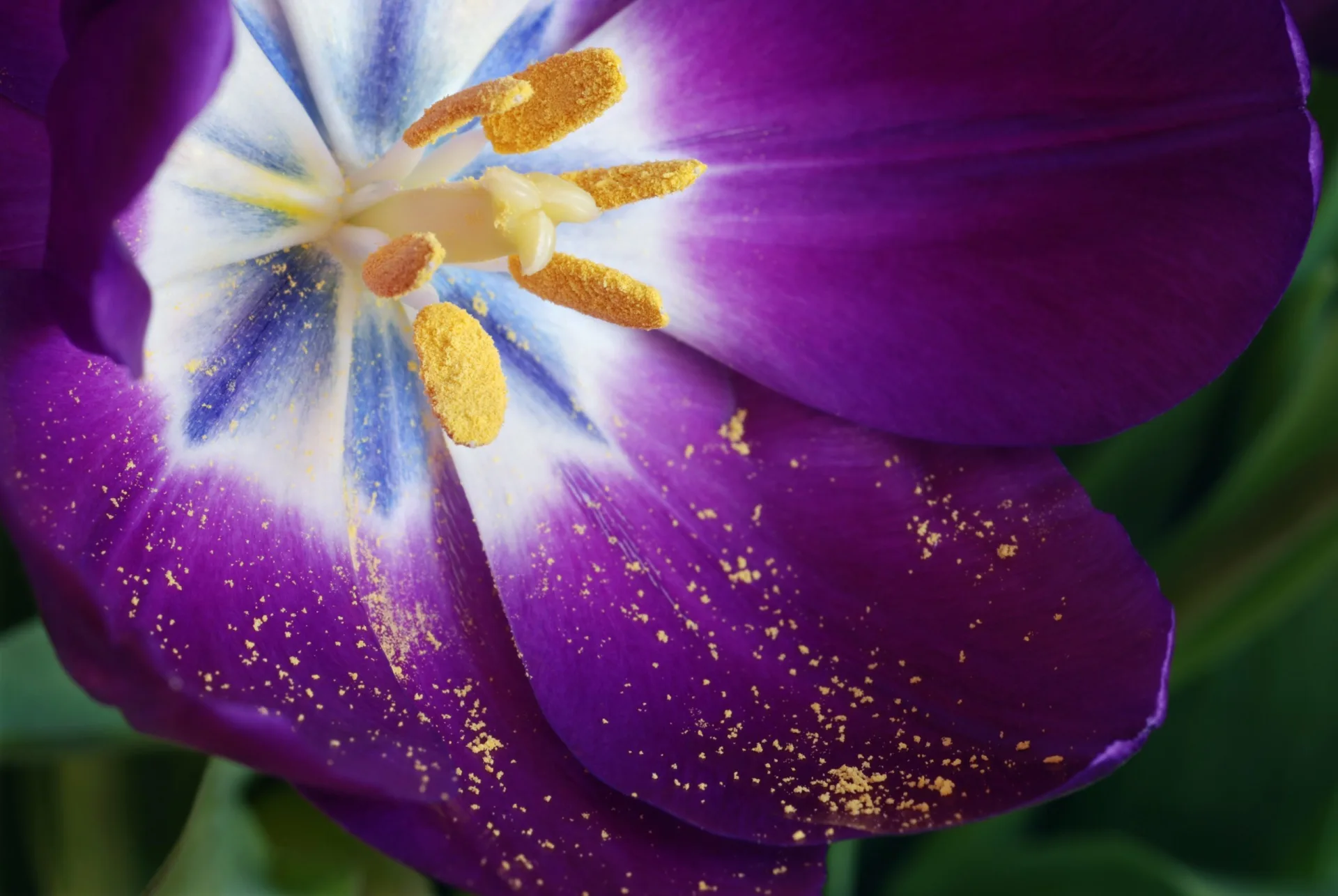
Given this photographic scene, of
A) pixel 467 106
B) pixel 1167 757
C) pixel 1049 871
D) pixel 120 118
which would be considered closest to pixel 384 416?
pixel 467 106

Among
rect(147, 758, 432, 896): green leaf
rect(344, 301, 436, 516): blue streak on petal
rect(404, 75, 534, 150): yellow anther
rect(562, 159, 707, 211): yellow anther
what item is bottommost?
rect(147, 758, 432, 896): green leaf

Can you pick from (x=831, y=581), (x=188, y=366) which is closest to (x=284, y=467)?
(x=188, y=366)

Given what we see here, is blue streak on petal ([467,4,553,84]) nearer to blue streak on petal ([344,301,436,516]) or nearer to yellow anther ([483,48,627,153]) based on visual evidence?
yellow anther ([483,48,627,153])

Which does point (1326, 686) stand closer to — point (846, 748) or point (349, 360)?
point (846, 748)

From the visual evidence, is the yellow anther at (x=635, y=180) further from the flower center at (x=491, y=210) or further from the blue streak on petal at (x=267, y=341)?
the blue streak on petal at (x=267, y=341)

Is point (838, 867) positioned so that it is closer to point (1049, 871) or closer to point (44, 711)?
point (1049, 871)

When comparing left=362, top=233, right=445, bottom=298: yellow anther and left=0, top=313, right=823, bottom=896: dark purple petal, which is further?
left=362, top=233, right=445, bottom=298: yellow anther

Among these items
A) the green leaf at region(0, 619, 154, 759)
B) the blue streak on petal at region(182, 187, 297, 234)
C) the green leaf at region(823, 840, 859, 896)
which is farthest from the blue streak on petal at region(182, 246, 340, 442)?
the green leaf at region(823, 840, 859, 896)

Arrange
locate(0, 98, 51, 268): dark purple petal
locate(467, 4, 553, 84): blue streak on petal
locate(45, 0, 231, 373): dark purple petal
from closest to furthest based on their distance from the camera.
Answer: locate(45, 0, 231, 373): dark purple petal → locate(0, 98, 51, 268): dark purple petal → locate(467, 4, 553, 84): blue streak on petal
